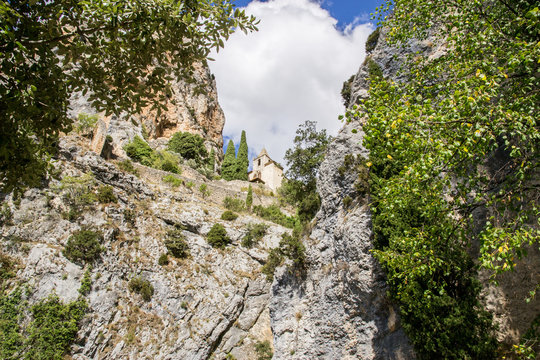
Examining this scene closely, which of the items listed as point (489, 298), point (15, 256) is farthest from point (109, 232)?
point (489, 298)

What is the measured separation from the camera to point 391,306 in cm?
1069

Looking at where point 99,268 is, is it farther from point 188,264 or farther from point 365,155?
point 365,155

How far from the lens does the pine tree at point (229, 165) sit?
45.9 m

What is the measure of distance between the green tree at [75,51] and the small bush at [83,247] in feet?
45.2

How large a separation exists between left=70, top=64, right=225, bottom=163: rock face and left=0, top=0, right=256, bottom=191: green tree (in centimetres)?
2382

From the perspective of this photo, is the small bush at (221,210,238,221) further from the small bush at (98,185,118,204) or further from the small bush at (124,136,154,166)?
the small bush at (124,136,154,166)

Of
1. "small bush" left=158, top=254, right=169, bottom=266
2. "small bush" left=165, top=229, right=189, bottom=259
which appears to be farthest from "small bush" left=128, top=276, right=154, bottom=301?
"small bush" left=165, top=229, right=189, bottom=259

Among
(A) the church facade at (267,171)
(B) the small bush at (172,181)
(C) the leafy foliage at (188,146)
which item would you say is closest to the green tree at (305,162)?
(B) the small bush at (172,181)

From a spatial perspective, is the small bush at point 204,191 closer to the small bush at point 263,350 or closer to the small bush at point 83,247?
the small bush at point 83,247

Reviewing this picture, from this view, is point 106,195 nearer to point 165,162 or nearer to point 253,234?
point 253,234

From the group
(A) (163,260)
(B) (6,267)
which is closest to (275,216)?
(A) (163,260)

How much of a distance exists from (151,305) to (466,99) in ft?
58.1

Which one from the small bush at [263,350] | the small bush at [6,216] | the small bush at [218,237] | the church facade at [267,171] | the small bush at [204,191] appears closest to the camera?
the small bush at [6,216]

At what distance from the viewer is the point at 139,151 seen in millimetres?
31688
